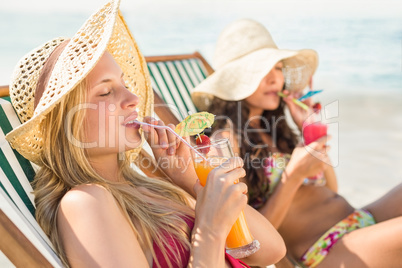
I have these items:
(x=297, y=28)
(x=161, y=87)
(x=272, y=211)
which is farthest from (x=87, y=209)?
(x=297, y=28)

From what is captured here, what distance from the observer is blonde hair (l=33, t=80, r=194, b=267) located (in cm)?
152

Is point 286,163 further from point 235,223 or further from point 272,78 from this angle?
point 235,223

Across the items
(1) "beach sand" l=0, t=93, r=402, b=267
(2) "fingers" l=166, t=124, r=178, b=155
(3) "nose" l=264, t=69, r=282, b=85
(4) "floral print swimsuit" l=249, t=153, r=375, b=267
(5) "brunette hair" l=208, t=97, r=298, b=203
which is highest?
(2) "fingers" l=166, t=124, r=178, b=155

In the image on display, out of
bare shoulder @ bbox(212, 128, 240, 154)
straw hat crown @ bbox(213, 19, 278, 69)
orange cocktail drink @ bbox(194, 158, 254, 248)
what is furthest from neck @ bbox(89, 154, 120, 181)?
straw hat crown @ bbox(213, 19, 278, 69)

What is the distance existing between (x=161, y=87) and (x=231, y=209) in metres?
1.89

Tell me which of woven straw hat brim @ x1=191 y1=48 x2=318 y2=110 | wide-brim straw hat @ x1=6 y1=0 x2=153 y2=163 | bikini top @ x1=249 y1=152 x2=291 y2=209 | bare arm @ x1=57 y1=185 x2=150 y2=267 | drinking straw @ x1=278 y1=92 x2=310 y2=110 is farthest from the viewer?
drinking straw @ x1=278 y1=92 x2=310 y2=110

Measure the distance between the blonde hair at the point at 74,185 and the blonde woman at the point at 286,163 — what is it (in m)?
0.91

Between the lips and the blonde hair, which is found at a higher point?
the lips

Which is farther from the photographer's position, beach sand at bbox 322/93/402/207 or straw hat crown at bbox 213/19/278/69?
beach sand at bbox 322/93/402/207

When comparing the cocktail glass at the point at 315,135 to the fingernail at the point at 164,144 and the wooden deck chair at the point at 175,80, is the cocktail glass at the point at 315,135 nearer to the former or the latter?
the wooden deck chair at the point at 175,80

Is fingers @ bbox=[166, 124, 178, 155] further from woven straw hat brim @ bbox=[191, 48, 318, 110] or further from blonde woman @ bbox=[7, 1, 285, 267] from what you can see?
woven straw hat brim @ bbox=[191, 48, 318, 110]

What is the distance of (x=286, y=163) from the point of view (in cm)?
273

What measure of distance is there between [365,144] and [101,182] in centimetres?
562

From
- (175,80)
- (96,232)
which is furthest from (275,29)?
(96,232)
